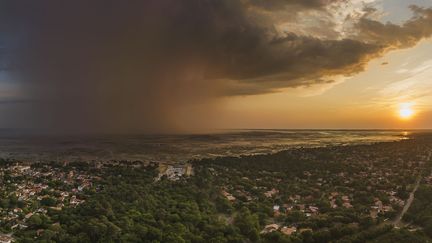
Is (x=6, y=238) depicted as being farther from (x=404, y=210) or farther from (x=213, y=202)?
(x=404, y=210)

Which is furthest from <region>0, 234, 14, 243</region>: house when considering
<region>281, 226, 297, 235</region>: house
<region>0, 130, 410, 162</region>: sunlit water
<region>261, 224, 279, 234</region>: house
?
<region>0, 130, 410, 162</region>: sunlit water

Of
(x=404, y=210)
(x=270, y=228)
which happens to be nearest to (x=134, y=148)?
(x=270, y=228)

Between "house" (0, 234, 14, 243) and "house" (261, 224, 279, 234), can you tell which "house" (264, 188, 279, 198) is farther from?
→ "house" (0, 234, 14, 243)

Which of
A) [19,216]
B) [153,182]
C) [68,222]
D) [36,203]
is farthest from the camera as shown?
[153,182]

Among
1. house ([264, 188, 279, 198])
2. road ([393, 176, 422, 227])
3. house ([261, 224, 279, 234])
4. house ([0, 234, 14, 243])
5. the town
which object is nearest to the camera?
house ([0, 234, 14, 243])

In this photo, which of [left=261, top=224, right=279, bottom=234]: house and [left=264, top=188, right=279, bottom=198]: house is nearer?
[left=261, top=224, right=279, bottom=234]: house

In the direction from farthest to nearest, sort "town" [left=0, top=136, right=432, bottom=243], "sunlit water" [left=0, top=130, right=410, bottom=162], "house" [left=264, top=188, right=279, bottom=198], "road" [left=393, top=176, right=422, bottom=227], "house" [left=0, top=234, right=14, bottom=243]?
1. "sunlit water" [left=0, top=130, right=410, bottom=162]
2. "house" [left=264, top=188, right=279, bottom=198]
3. "road" [left=393, top=176, right=422, bottom=227]
4. "town" [left=0, top=136, right=432, bottom=243]
5. "house" [left=0, top=234, right=14, bottom=243]

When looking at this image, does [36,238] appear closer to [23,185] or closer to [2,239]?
[2,239]

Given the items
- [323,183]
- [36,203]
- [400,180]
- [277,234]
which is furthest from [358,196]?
[36,203]

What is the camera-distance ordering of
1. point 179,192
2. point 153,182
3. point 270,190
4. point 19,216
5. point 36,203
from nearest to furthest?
point 19,216
point 36,203
point 179,192
point 270,190
point 153,182

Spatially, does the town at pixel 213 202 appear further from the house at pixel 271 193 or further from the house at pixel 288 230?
the house at pixel 271 193

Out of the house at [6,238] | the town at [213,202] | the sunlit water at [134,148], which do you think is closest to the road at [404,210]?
the town at [213,202]
